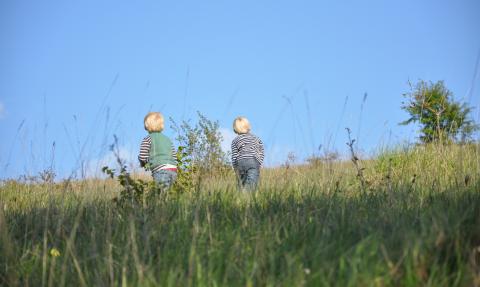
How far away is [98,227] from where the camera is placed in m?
3.83

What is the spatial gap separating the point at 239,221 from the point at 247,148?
17.8 feet

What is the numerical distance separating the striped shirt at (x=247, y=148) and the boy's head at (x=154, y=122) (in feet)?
6.34

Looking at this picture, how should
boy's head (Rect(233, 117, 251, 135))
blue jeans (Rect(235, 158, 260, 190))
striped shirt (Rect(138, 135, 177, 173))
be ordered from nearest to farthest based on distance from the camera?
striped shirt (Rect(138, 135, 177, 173)) < blue jeans (Rect(235, 158, 260, 190)) < boy's head (Rect(233, 117, 251, 135))

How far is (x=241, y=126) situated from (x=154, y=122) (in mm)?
2211

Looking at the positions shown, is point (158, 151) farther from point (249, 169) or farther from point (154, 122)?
point (249, 169)

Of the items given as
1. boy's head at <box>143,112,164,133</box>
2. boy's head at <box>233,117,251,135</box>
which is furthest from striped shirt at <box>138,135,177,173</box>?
boy's head at <box>233,117,251,135</box>

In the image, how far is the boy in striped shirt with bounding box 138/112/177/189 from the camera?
7230mm

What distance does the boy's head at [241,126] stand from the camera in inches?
362

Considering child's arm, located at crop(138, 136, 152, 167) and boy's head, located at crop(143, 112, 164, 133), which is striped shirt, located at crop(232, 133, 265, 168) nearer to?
boy's head, located at crop(143, 112, 164, 133)

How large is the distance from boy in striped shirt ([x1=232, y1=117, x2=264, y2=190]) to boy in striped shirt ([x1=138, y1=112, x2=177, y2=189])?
1.76 meters

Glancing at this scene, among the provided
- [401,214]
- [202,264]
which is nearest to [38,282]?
[202,264]

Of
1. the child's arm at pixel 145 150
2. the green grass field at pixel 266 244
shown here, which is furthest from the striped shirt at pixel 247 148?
the green grass field at pixel 266 244

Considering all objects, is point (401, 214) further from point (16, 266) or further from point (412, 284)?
point (16, 266)

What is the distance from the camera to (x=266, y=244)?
289 centimetres
